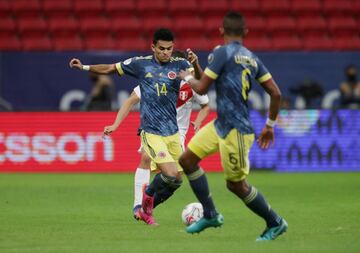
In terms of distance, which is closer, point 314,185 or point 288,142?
point 314,185

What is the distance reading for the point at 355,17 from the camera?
21984 mm

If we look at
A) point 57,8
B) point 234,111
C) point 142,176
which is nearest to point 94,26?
point 57,8

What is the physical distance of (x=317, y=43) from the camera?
832 inches

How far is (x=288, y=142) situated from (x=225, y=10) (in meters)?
4.98

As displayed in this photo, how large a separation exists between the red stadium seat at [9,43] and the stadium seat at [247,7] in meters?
5.18

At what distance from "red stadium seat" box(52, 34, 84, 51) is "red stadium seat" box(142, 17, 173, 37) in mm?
1545

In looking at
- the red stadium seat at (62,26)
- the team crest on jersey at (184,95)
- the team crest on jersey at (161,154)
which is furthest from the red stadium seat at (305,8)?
the team crest on jersey at (161,154)

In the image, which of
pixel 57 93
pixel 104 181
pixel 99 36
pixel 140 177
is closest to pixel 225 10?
pixel 99 36

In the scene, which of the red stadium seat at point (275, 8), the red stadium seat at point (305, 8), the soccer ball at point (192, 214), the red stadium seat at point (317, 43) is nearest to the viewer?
the soccer ball at point (192, 214)

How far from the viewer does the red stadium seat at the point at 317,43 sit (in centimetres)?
2103

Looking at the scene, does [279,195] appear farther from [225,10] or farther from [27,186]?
[225,10]

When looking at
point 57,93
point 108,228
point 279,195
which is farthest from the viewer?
point 57,93

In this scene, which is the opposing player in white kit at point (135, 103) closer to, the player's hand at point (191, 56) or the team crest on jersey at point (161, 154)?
the team crest on jersey at point (161, 154)

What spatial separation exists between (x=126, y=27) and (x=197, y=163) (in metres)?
12.7
